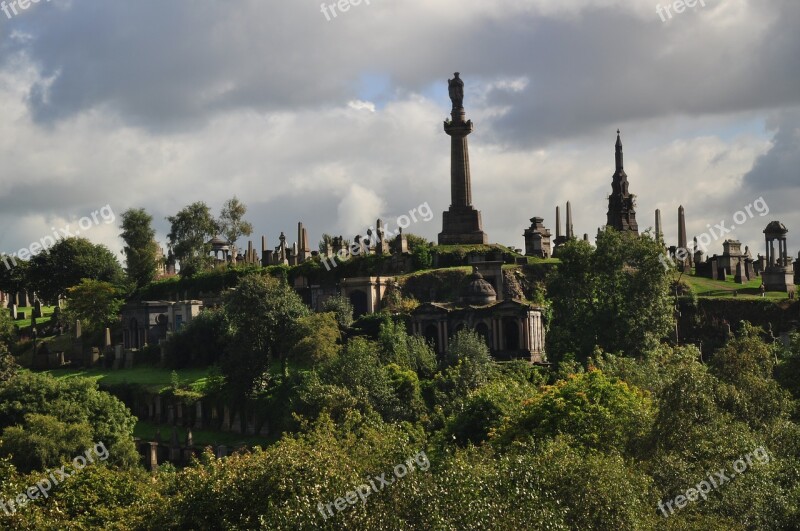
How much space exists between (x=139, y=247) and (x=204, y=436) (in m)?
42.1

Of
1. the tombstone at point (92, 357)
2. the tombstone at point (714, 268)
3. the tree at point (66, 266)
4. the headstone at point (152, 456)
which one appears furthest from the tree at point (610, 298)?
the tree at point (66, 266)

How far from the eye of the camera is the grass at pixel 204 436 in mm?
74688

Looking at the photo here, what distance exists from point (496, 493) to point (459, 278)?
164ft

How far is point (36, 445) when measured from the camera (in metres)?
64.1

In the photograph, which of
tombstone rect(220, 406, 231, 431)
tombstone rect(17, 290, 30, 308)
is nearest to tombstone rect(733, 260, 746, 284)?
tombstone rect(220, 406, 231, 431)

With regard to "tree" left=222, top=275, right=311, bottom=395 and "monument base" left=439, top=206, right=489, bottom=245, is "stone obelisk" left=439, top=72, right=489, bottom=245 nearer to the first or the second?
"monument base" left=439, top=206, right=489, bottom=245

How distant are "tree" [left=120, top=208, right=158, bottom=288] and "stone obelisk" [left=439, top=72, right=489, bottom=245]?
87.9 ft

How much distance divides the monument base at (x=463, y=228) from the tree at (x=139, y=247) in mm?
26598

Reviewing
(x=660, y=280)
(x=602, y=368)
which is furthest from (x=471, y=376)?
(x=660, y=280)

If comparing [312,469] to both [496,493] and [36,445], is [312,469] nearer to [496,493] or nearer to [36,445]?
[496,493]

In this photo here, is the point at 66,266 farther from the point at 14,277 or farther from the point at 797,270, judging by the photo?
the point at 797,270

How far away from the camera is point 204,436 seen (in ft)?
256

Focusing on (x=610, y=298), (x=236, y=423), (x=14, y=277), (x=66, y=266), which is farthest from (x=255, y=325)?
(x=14, y=277)

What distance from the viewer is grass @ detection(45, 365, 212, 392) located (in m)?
84.9
